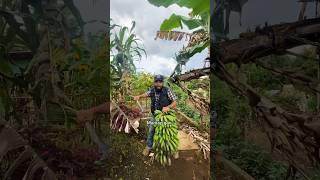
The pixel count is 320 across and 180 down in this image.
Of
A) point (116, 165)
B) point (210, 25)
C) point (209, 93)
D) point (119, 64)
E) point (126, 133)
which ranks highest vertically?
point (210, 25)

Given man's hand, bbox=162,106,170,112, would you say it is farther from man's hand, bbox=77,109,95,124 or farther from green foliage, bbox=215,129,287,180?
man's hand, bbox=77,109,95,124

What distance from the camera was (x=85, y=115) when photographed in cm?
369

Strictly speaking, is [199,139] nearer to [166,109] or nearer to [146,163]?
[166,109]

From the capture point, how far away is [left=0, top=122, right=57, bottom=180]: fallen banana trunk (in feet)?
11.4

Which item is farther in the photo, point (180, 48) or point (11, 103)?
point (11, 103)

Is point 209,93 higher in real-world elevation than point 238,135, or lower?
higher

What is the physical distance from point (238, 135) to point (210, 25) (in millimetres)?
807

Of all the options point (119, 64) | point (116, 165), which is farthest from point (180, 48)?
point (116, 165)

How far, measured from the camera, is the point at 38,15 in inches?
141

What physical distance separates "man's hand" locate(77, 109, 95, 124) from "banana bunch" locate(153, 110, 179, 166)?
563 mm

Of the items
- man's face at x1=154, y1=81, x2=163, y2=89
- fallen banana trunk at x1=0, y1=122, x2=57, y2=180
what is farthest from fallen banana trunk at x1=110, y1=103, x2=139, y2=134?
fallen banana trunk at x1=0, y1=122, x2=57, y2=180

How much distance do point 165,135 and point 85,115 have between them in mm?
702

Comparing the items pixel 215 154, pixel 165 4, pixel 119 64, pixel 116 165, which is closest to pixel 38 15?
pixel 119 64

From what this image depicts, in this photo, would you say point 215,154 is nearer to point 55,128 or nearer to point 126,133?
point 126,133
